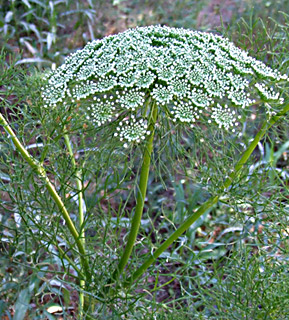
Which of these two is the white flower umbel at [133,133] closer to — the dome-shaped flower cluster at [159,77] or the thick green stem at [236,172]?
the dome-shaped flower cluster at [159,77]

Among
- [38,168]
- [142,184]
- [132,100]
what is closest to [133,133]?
[132,100]

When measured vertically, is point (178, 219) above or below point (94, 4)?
below

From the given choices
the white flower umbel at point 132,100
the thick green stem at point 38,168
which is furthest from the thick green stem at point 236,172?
the white flower umbel at point 132,100

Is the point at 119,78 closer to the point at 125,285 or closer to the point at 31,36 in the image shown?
the point at 125,285

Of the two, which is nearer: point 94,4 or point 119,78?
point 119,78

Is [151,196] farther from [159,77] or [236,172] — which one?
[159,77]

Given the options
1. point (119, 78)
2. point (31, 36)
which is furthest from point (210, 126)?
point (31, 36)
